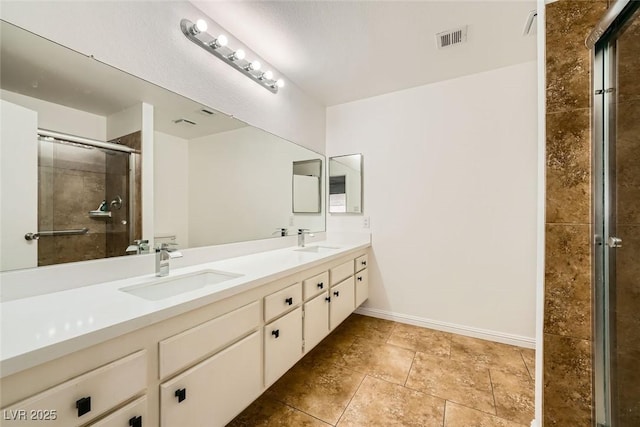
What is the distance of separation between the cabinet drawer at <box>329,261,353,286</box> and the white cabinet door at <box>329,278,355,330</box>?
4 cm

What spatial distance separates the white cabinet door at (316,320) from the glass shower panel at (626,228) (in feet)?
4.63

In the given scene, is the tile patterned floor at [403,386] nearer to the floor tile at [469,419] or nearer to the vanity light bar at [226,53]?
the floor tile at [469,419]

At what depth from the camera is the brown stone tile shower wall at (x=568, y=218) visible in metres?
1.05

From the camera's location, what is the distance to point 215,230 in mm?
1706

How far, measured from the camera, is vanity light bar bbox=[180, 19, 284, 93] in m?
1.49

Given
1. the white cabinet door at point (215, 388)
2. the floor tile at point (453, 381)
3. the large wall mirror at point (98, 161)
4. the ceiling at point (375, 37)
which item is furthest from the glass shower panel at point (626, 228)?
the large wall mirror at point (98, 161)

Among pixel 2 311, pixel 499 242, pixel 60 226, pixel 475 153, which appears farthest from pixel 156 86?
pixel 499 242

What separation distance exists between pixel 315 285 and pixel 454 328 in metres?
1.54

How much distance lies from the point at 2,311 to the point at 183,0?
5.63 feet

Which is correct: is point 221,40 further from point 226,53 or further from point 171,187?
point 171,187

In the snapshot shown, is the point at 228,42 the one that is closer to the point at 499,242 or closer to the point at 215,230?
the point at 215,230

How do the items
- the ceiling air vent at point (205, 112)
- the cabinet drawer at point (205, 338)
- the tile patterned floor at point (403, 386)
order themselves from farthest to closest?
1. the ceiling air vent at point (205, 112)
2. the tile patterned floor at point (403, 386)
3. the cabinet drawer at point (205, 338)

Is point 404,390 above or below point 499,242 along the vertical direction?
below

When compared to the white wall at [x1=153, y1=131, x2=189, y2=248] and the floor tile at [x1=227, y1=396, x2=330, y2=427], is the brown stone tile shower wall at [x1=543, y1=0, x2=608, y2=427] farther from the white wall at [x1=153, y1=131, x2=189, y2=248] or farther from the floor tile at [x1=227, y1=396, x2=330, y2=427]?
the white wall at [x1=153, y1=131, x2=189, y2=248]
